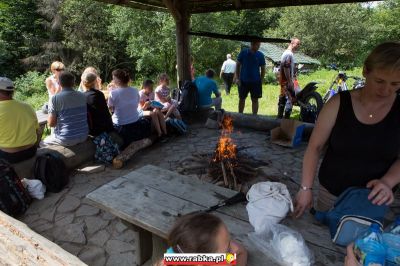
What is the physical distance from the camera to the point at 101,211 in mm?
3551

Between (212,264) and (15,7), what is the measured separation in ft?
81.4

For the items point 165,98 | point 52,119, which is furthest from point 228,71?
point 52,119

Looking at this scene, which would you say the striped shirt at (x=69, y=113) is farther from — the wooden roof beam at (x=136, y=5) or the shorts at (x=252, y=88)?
the shorts at (x=252, y=88)

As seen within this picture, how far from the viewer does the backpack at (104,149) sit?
4633mm

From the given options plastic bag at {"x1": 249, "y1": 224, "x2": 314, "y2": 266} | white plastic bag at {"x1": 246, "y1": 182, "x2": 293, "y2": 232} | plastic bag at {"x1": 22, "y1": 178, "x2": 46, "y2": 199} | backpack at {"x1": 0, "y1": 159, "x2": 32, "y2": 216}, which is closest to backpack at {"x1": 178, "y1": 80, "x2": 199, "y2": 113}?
plastic bag at {"x1": 22, "y1": 178, "x2": 46, "y2": 199}

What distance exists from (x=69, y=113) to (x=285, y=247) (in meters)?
3.59

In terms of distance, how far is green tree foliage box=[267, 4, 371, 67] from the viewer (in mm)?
20906

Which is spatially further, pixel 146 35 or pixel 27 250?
pixel 146 35

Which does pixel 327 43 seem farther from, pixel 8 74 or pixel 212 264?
pixel 212 264

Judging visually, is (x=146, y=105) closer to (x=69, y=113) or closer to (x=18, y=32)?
(x=69, y=113)

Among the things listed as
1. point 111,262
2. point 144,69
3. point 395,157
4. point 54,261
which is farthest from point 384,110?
point 144,69

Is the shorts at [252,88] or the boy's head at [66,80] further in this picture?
the shorts at [252,88]

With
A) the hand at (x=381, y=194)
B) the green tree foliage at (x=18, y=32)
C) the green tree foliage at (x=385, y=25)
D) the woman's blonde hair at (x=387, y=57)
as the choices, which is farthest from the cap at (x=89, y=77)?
the green tree foliage at (x=385, y=25)

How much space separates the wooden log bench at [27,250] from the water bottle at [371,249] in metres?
1.49
